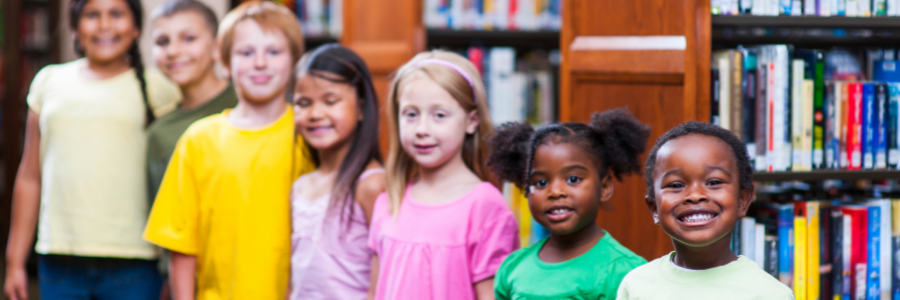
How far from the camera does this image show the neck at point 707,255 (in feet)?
3.98

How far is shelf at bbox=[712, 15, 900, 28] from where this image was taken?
5.42ft

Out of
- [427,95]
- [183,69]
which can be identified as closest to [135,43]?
[183,69]

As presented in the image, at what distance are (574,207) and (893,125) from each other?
0.97 meters

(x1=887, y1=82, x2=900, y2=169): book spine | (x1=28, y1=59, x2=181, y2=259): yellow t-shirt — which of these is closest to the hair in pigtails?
(x1=887, y1=82, x2=900, y2=169): book spine

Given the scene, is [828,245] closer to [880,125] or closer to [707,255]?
[880,125]

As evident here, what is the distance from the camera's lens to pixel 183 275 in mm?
1998

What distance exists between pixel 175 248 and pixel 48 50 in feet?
11.4

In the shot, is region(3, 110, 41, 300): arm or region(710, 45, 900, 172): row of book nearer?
region(710, 45, 900, 172): row of book

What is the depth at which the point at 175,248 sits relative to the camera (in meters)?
1.97

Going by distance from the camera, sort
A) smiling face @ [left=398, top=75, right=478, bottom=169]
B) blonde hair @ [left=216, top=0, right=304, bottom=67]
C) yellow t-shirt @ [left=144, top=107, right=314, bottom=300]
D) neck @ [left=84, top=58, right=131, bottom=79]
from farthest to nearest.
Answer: neck @ [left=84, top=58, right=131, bottom=79] → blonde hair @ [left=216, top=0, right=304, bottom=67] → yellow t-shirt @ [left=144, top=107, right=314, bottom=300] → smiling face @ [left=398, top=75, right=478, bottom=169]

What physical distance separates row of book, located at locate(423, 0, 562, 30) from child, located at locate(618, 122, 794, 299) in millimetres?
1649

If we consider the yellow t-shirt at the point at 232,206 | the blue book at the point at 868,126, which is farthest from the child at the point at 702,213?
the yellow t-shirt at the point at 232,206

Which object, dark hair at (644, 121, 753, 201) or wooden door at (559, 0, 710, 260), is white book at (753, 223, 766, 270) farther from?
dark hair at (644, 121, 753, 201)

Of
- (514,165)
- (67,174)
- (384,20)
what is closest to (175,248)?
(67,174)
